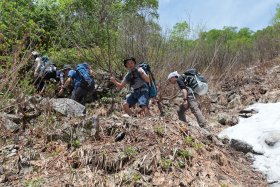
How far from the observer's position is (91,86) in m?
8.22

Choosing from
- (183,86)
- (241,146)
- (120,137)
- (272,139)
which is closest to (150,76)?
(183,86)

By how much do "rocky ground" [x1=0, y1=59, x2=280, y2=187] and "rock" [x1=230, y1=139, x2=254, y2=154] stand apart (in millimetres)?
18

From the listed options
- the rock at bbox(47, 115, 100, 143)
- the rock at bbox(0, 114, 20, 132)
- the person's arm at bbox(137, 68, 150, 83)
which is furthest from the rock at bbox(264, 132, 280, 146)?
the rock at bbox(0, 114, 20, 132)

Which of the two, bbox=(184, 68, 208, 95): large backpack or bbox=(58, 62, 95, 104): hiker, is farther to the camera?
bbox=(58, 62, 95, 104): hiker

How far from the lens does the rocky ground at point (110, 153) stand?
4469 millimetres

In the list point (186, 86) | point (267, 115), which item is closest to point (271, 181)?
point (186, 86)

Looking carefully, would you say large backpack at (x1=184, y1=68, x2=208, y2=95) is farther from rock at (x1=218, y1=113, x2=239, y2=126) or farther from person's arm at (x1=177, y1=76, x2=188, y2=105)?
rock at (x1=218, y1=113, x2=239, y2=126)

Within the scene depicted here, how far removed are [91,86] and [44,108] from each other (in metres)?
1.74

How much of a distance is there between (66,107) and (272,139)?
388 cm

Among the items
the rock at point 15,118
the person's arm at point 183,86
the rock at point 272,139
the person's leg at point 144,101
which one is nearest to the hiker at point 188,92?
the person's arm at point 183,86

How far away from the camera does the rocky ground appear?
4469mm

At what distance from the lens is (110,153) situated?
473 cm

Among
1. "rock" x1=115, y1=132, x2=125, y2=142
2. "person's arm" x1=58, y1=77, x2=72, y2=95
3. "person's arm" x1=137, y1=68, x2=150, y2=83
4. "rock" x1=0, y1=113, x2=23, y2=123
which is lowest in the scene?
"rock" x1=115, y1=132, x2=125, y2=142

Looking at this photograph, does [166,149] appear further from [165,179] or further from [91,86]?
[91,86]
